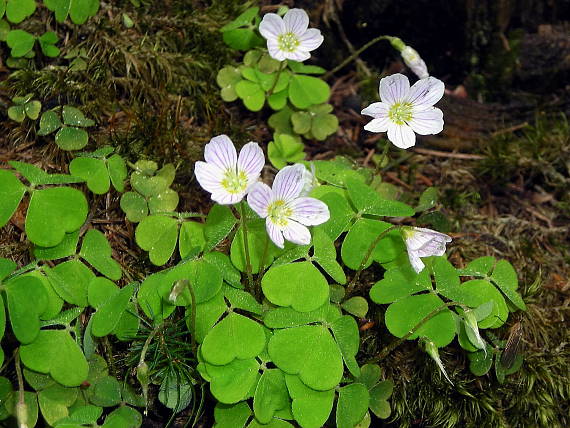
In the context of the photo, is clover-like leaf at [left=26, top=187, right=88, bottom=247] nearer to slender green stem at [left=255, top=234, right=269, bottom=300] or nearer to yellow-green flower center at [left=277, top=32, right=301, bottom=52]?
slender green stem at [left=255, top=234, right=269, bottom=300]

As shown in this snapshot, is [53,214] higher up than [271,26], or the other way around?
[271,26]

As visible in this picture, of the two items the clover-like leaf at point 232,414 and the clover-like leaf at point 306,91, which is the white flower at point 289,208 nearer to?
the clover-like leaf at point 232,414

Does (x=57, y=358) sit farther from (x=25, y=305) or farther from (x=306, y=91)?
(x=306, y=91)

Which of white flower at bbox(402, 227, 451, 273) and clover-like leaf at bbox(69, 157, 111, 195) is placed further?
clover-like leaf at bbox(69, 157, 111, 195)

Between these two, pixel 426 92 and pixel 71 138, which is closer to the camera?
pixel 426 92

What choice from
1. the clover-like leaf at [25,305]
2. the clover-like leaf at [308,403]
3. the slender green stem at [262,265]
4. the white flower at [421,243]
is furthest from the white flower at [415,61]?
the clover-like leaf at [25,305]

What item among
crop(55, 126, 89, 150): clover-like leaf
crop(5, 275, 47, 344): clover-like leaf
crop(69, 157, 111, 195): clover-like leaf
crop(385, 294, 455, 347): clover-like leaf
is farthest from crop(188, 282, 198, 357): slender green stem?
crop(55, 126, 89, 150): clover-like leaf

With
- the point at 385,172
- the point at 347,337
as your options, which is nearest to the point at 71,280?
the point at 347,337

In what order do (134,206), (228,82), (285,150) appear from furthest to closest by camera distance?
(228,82)
(285,150)
(134,206)
